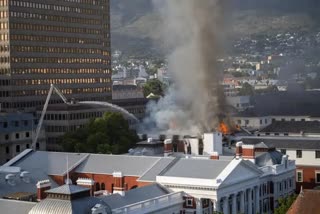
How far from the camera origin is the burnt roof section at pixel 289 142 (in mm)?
110762

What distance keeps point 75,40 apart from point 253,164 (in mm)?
114562

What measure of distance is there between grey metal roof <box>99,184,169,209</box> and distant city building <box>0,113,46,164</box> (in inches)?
2423

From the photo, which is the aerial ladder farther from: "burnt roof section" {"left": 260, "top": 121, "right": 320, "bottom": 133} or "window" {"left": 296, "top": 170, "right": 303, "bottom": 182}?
"window" {"left": 296, "top": 170, "right": 303, "bottom": 182}

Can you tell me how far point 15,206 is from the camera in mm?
70312

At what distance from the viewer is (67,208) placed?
211ft

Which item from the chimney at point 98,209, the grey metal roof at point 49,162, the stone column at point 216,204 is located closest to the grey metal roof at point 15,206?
the chimney at point 98,209

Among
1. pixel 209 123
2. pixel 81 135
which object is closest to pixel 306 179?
pixel 209 123

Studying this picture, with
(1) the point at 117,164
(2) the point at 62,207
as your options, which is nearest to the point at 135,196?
(2) the point at 62,207

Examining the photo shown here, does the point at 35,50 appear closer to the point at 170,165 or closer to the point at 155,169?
the point at 155,169

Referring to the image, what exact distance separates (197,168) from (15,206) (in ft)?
Result: 77.5

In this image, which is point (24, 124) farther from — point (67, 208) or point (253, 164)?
point (67, 208)

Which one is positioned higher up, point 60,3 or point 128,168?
point 60,3

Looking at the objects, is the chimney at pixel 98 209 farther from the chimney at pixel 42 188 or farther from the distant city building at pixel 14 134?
the distant city building at pixel 14 134

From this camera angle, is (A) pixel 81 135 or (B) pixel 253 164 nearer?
(B) pixel 253 164
